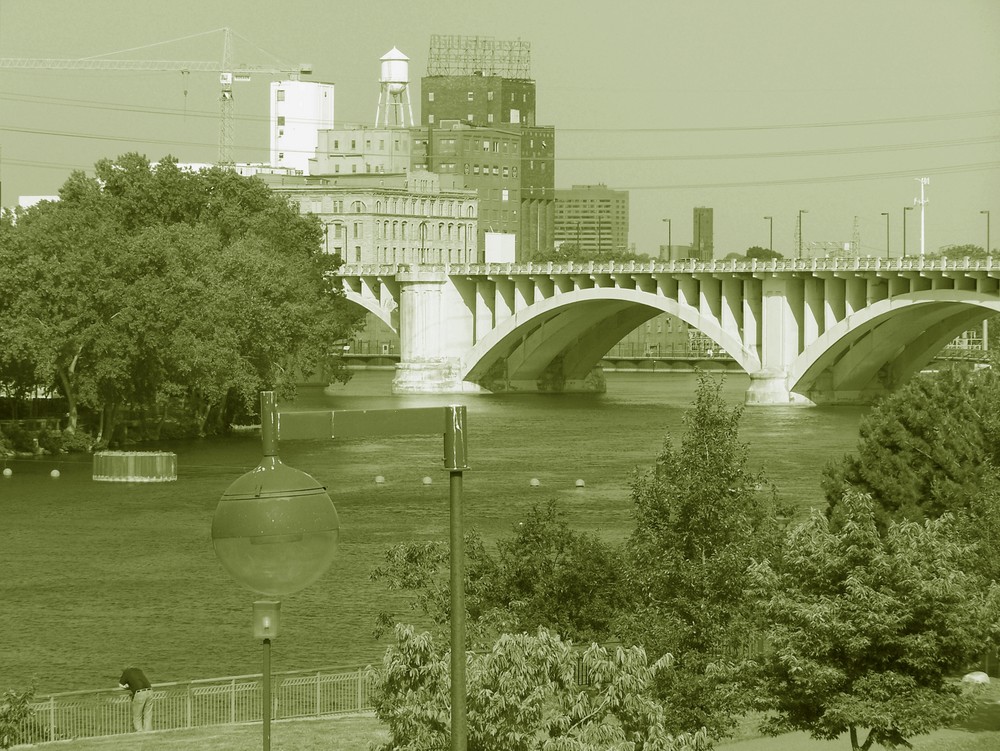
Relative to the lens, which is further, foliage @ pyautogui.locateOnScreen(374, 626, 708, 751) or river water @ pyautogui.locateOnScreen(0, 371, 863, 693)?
river water @ pyautogui.locateOnScreen(0, 371, 863, 693)

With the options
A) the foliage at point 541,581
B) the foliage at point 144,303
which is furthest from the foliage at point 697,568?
the foliage at point 144,303

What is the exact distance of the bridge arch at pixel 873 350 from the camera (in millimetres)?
102188

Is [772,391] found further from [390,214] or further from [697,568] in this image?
[390,214]

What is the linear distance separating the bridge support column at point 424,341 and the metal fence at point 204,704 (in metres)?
87.2

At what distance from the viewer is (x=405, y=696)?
18.0 m

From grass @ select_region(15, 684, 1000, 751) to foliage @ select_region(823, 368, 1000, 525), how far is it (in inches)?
330

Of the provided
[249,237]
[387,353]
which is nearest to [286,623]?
[249,237]

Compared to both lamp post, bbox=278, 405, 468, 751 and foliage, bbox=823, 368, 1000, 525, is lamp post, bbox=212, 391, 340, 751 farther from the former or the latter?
foliage, bbox=823, 368, 1000, 525

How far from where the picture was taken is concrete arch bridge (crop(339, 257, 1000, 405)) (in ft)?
332

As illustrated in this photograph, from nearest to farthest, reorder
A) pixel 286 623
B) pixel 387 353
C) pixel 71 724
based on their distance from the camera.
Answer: pixel 71 724 < pixel 286 623 < pixel 387 353

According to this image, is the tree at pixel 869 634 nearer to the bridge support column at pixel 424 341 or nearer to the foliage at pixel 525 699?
the foliage at pixel 525 699

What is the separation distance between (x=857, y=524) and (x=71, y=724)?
42.4ft

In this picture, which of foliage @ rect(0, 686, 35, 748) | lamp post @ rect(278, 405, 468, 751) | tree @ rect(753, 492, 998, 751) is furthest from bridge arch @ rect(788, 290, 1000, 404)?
lamp post @ rect(278, 405, 468, 751)

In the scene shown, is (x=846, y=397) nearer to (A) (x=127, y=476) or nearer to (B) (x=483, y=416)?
(B) (x=483, y=416)
